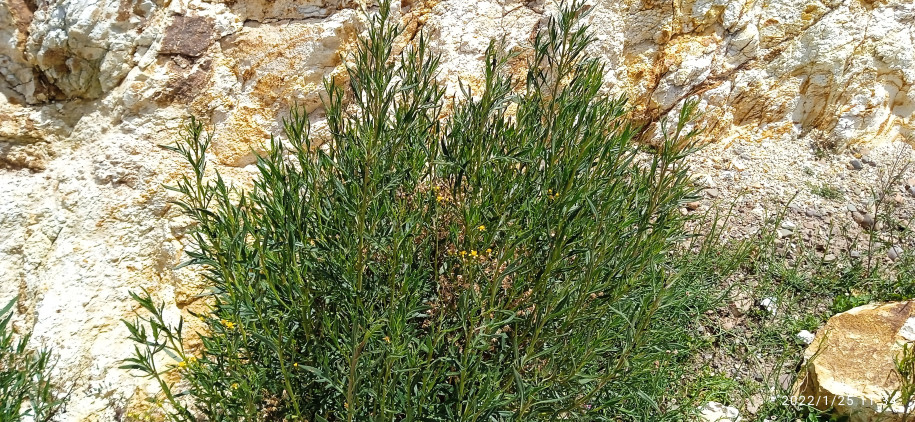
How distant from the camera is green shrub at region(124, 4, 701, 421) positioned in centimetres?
181

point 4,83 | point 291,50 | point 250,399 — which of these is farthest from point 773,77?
point 4,83

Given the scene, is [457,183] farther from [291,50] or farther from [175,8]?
A: [175,8]

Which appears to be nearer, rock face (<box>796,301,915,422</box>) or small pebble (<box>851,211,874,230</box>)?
rock face (<box>796,301,915,422</box>)

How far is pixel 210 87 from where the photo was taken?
3.51 meters

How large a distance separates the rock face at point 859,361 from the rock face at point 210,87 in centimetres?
143

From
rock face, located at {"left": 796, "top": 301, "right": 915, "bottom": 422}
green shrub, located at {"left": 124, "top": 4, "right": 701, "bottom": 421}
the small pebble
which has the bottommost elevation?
rock face, located at {"left": 796, "top": 301, "right": 915, "bottom": 422}

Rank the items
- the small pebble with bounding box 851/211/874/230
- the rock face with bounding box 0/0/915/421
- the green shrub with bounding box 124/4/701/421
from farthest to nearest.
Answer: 1. the small pebble with bounding box 851/211/874/230
2. the rock face with bounding box 0/0/915/421
3. the green shrub with bounding box 124/4/701/421

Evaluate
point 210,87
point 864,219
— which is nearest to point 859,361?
point 864,219

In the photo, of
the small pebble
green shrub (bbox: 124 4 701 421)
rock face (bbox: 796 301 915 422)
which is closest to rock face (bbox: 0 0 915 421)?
the small pebble

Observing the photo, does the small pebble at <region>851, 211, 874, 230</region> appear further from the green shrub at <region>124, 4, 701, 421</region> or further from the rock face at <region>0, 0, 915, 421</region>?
the green shrub at <region>124, 4, 701, 421</region>

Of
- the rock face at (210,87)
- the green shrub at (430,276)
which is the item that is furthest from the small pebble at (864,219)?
the green shrub at (430,276)

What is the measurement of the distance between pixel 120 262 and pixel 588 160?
8.08 feet

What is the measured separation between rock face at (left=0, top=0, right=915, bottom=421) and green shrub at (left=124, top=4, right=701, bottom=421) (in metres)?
1.18

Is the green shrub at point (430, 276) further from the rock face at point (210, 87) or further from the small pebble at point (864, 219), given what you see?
the small pebble at point (864, 219)
